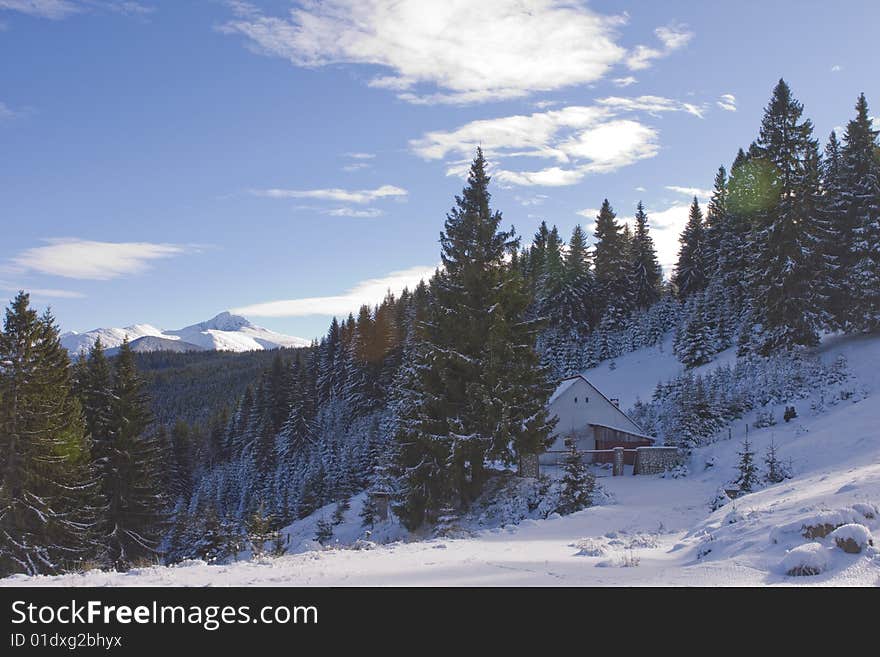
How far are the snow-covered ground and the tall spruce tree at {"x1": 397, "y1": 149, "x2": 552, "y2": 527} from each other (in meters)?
4.51

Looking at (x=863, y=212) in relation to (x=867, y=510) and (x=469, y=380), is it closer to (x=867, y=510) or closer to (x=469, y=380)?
(x=469, y=380)

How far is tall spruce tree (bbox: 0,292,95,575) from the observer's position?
72.0 ft

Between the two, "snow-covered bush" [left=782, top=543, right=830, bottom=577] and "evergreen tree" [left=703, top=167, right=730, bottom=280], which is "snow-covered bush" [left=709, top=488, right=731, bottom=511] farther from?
"evergreen tree" [left=703, top=167, right=730, bottom=280]

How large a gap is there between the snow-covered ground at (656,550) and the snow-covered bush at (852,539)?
0.02 meters

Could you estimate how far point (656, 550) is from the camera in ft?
34.3

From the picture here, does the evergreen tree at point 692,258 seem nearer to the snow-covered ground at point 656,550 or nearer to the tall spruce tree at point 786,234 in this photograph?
the tall spruce tree at point 786,234

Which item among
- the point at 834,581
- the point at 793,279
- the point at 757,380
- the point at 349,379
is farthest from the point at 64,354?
the point at 349,379

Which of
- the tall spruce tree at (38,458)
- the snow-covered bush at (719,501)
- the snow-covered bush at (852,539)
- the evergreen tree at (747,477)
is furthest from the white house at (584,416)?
the snow-covered bush at (852,539)

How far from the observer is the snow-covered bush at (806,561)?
623 centimetres

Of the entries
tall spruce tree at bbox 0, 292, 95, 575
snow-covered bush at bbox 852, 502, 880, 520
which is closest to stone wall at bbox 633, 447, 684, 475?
snow-covered bush at bbox 852, 502, 880, 520

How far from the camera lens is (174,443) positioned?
8400cm

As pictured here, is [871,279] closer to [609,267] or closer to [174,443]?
[609,267]

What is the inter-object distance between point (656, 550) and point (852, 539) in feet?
13.7
